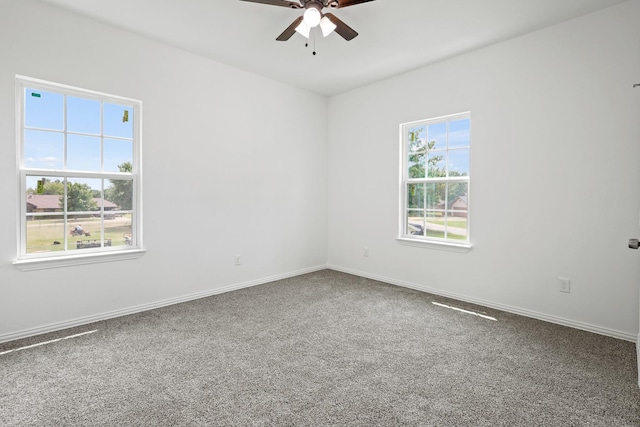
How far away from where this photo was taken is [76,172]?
2.97 metres

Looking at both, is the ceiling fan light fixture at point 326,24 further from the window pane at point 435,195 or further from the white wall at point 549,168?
the window pane at point 435,195

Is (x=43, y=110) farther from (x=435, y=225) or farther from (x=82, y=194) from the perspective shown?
(x=435, y=225)

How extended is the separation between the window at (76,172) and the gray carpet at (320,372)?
793 millimetres

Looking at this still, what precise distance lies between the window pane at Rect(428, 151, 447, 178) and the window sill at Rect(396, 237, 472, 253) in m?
0.81

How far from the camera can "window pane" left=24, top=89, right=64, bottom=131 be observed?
2.76m

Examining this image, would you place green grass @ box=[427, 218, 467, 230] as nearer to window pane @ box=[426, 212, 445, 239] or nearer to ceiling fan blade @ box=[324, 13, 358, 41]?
window pane @ box=[426, 212, 445, 239]

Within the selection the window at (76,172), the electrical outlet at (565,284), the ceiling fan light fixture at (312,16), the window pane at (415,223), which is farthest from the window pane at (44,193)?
the electrical outlet at (565,284)

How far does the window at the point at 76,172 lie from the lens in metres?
2.77

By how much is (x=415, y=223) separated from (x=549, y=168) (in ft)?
5.17

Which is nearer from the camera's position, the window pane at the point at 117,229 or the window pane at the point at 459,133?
the window pane at the point at 117,229

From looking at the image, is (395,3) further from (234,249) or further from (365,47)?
(234,249)

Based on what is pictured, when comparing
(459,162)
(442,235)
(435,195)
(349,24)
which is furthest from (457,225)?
(349,24)

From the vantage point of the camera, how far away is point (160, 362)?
230cm

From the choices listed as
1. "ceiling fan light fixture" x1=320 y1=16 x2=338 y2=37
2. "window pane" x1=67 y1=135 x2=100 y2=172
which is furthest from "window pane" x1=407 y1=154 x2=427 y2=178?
"window pane" x1=67 y1=135 x2=100 y2=172
